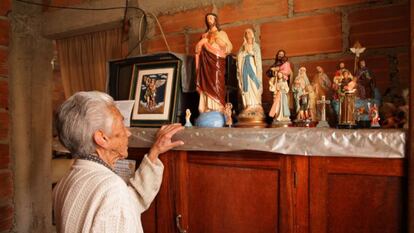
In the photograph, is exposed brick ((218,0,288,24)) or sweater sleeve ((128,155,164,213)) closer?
sweater sleeve ((128,155,164,213))

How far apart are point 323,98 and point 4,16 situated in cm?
207

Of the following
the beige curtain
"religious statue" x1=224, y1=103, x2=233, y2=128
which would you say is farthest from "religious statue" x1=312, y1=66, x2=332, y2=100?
the beige curtain

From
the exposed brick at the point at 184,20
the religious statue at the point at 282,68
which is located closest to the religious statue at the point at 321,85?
the religious statue at the point at 282,68

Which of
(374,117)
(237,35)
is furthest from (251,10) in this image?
(374,117)

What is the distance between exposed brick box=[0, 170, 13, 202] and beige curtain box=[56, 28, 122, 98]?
68 centimetres

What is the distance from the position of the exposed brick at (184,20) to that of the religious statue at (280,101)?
67cm

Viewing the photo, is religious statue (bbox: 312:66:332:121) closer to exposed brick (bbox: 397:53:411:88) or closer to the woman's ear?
exposed brick (bbox: 397:53:411:88)

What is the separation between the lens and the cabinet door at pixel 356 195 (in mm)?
889

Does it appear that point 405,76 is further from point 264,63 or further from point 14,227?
point 14,227

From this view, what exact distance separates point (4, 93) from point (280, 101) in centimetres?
186

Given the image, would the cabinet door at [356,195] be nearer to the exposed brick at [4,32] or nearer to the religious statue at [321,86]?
the religious statue at [321,86]

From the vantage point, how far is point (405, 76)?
4.03ft

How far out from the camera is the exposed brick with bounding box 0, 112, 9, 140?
211 centimetres

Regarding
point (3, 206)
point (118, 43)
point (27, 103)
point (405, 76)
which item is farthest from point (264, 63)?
point (3, 206)
